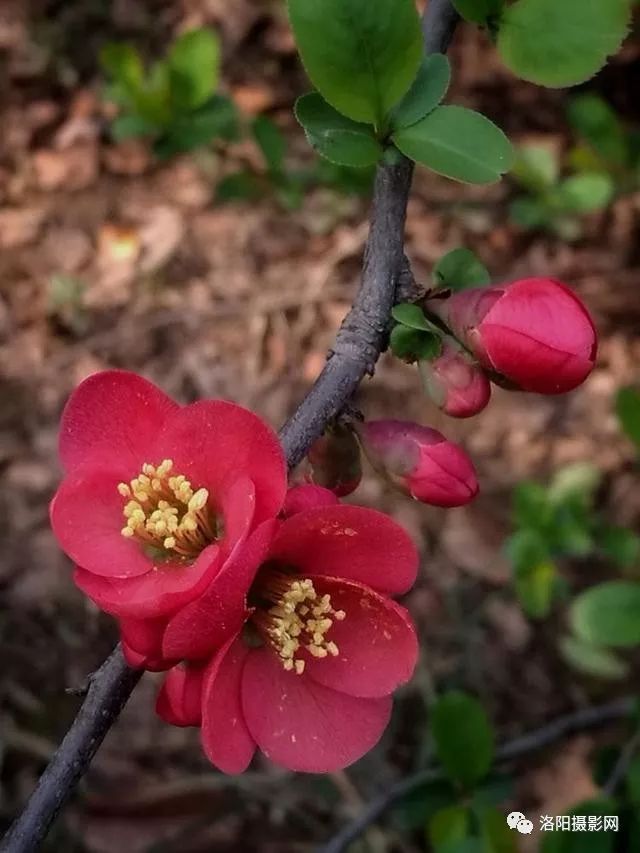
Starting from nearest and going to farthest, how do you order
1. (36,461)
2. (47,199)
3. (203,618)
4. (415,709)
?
(203,618) < (415,709) < (36,461) < (47,199)

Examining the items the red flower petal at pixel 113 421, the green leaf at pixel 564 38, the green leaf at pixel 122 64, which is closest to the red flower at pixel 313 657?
the red flower petal at pixel 113 421

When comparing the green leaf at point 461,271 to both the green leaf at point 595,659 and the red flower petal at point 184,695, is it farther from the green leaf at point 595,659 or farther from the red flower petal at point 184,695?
the green leaf at point 595,659

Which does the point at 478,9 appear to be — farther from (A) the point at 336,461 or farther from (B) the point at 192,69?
(B) the point at 192,69

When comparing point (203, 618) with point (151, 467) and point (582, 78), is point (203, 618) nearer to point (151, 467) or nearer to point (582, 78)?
point (151, 467)

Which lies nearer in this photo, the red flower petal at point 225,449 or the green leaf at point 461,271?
the red flower petal at point 225,449

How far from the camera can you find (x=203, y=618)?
723 mm

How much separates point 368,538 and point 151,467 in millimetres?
179

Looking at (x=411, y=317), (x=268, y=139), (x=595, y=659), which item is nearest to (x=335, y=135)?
(x=411, y=317)

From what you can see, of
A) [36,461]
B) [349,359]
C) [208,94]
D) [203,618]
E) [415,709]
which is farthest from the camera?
[36,461]

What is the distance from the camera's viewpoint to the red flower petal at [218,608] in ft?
2.36

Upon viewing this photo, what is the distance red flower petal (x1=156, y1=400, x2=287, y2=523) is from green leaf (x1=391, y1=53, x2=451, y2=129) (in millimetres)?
299

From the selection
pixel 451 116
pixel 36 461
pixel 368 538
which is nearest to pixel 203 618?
pixel 368 538

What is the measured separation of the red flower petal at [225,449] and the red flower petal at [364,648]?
0.11m

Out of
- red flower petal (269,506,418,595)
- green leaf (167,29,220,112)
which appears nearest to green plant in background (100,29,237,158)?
green leaf (167,29,220,112)
